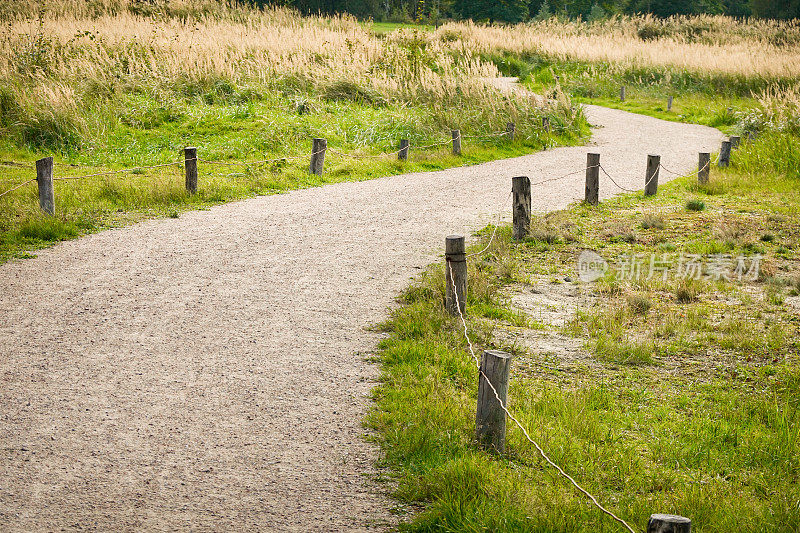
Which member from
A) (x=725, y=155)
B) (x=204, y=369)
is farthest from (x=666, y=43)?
(x=204, y=369)

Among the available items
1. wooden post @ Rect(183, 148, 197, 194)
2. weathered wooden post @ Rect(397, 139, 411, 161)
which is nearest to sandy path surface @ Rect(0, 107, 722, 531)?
wooden post @ Rect(183, 148, 197, 194)

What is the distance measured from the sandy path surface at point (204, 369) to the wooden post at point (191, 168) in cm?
115

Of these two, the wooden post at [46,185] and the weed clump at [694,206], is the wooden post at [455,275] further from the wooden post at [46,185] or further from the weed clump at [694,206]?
the weed clump at [694,206]

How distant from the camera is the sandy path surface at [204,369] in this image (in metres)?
4.09

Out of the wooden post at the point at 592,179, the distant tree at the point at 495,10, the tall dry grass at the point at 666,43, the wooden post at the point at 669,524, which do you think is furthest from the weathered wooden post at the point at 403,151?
the distant tree at the point at 495,10

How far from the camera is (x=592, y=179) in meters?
11.8

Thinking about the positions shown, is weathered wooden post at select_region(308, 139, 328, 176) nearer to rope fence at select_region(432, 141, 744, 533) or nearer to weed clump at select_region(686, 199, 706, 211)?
rope fence at select_region(432, 141, 744, 533)

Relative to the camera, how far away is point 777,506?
13.2 feet

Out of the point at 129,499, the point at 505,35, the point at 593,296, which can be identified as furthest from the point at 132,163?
the point at 505,35

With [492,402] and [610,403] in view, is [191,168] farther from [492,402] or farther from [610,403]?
[492,402]

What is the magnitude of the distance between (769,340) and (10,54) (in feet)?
53.8

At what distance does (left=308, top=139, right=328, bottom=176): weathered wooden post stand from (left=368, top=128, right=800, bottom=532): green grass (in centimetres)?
541

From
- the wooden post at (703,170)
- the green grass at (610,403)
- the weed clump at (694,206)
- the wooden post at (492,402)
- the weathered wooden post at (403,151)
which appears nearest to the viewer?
the green grass at (610,403)

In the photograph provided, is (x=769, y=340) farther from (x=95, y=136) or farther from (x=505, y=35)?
(x=505, y=35)
